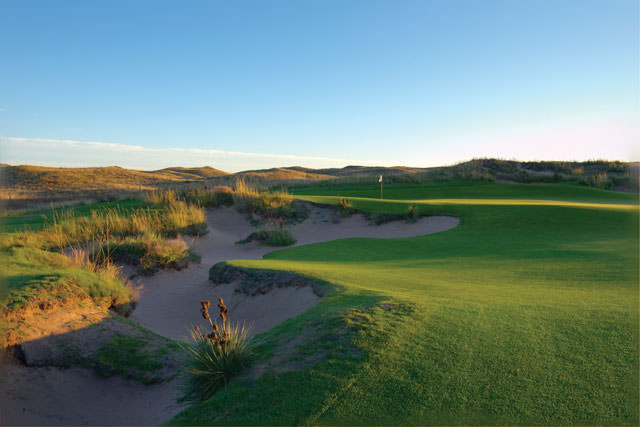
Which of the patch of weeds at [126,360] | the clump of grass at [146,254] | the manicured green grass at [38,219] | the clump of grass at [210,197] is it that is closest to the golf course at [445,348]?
the patch of weeds at [126,360]

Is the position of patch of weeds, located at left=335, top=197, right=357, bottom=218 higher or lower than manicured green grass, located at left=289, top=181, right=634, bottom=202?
lower

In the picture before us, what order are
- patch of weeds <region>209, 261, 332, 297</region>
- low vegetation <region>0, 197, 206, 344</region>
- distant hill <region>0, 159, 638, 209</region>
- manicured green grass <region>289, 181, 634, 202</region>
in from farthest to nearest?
1. distant hill <region>0, 159, 638, 209</region>
2. manicured green grass <region>289, 181, 634, 202</region>
3. patch of weeds <region>209, 261, 332, 297</region>
4. low vegetation <region>0, 197, 206, 344</region>

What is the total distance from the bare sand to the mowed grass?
1.15 meters

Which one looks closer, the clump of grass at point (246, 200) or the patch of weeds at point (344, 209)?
the patch of weeds at point (344, 209)

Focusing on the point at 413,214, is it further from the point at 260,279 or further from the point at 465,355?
the point at 465,355

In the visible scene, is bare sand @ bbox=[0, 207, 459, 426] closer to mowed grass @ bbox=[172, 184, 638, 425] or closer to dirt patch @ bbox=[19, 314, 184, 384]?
dirt patch @ bbox=[19, 314, 184, 384]

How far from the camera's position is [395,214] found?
17.9 metres

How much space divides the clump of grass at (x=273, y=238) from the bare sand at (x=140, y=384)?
14.2 inches

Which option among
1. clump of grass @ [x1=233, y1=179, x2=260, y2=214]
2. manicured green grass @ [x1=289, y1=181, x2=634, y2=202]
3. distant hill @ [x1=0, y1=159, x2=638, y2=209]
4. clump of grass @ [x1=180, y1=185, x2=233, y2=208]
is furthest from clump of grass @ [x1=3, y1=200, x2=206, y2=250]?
distant hill @ [x1=0, y1=159, x2=638, y2=209]

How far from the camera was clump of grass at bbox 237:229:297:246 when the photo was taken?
624 inches

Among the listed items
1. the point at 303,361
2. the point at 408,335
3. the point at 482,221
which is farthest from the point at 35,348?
the point at 482,221

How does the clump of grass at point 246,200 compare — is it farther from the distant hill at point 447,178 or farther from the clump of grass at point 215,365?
the clump of grass at point 215,365

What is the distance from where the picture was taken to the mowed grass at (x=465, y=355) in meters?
2.72

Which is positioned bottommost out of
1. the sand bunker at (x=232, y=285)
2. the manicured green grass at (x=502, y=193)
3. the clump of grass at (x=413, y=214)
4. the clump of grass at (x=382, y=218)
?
the sand bunker at (x=232, y=285)
